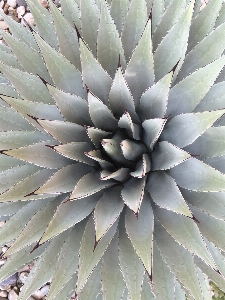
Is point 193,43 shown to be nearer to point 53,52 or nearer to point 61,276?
point 53,52

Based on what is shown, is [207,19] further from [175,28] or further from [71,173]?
[71,173]

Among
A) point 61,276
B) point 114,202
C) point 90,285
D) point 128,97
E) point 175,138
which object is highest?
point 128,97

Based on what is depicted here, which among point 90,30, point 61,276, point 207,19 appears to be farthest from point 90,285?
point 207,19

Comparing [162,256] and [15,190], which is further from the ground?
[15,190]

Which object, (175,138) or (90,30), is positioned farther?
(90,30)

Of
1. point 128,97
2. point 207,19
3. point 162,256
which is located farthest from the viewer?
point 207,19

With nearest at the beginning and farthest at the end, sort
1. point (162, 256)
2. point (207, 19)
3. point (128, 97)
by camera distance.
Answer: point (128, 97) < point (162, 256) < point (207, 19)

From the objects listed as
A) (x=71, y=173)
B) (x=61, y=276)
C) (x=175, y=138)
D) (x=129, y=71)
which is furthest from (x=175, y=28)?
(x=61, y=276)
